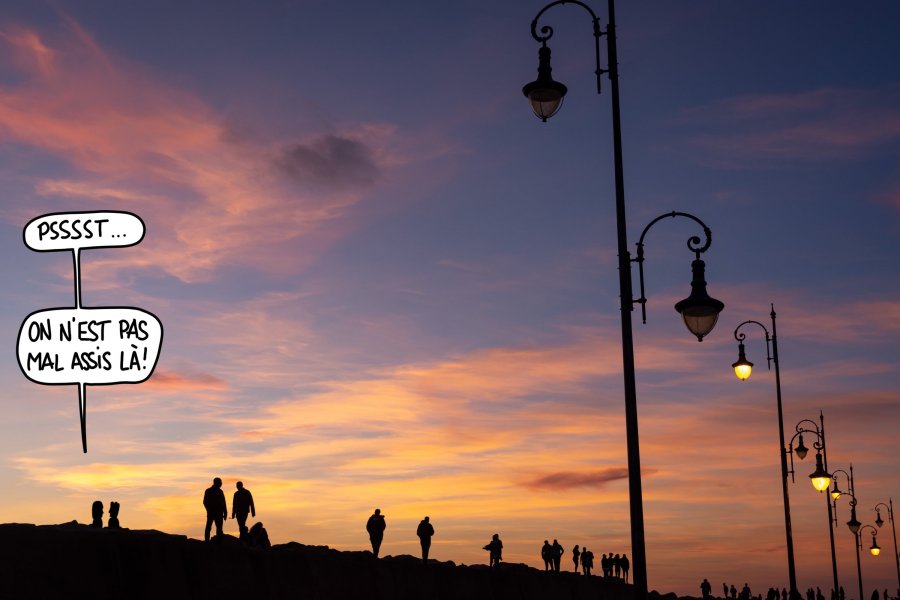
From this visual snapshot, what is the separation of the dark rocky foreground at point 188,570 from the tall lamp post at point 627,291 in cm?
1257

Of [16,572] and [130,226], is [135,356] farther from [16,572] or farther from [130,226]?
[16,572]

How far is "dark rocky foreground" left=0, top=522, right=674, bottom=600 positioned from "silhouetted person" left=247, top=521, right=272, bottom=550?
54 cm

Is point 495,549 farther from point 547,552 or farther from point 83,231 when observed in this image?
point 83,231

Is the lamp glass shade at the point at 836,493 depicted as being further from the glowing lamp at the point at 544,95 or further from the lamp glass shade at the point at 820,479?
the glowing lamp at the point at 544,95

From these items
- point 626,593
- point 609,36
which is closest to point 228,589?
point 609,36

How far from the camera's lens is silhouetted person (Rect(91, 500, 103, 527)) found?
25413 millimetres

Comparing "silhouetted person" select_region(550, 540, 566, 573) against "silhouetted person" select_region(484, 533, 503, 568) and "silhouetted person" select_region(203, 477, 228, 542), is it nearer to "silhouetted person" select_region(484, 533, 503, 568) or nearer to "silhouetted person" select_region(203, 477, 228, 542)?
"silhouetted person" select_region(484, 533, 503, 568)

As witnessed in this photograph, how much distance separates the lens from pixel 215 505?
25672 millimetres

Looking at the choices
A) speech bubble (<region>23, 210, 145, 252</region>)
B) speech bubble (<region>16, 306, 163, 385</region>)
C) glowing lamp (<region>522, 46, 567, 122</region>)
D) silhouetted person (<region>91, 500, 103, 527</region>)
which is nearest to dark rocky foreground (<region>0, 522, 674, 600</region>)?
silhouetted person (<region>91, 500, 103, 527</region>)

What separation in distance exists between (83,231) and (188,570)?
1323 cm

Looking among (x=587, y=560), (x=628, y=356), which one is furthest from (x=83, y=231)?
(x=587, y=560)

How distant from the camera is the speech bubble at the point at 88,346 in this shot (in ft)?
48.4

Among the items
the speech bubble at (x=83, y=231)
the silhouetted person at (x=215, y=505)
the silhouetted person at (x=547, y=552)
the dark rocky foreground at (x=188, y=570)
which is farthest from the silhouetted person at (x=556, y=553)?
the speech bubble at (x=83, y=231)

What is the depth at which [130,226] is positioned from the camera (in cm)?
1479
